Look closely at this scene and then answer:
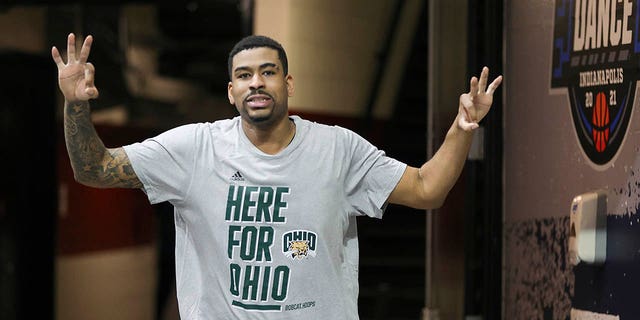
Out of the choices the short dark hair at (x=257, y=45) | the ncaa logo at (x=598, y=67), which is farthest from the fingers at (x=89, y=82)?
the ncaa logo at (x=598, y=67)

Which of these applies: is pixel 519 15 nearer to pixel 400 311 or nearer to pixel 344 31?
pixel 344 31

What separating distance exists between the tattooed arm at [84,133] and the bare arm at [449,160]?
0.84 meters

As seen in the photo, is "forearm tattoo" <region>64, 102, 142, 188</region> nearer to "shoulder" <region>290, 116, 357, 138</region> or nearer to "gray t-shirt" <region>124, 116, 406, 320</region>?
"gray t-shirt" <region>124, 116, 406, 320</region>

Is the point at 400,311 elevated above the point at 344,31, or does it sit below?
below

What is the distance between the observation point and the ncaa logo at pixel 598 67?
11.3ft

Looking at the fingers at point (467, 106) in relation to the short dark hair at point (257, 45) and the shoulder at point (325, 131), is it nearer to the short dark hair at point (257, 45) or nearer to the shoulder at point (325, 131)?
the shoulder at point (325, 131)

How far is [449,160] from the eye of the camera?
136 inches

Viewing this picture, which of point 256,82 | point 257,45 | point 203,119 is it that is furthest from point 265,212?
point 203,119

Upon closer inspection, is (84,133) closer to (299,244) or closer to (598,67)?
(299,244)

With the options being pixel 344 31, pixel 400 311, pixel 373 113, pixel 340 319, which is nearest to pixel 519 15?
pixel 340 319

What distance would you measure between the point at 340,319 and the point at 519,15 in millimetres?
1519

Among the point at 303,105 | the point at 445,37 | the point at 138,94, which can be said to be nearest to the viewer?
the point at 445,37

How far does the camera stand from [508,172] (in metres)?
4.46

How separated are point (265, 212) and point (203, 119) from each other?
7370 mm
